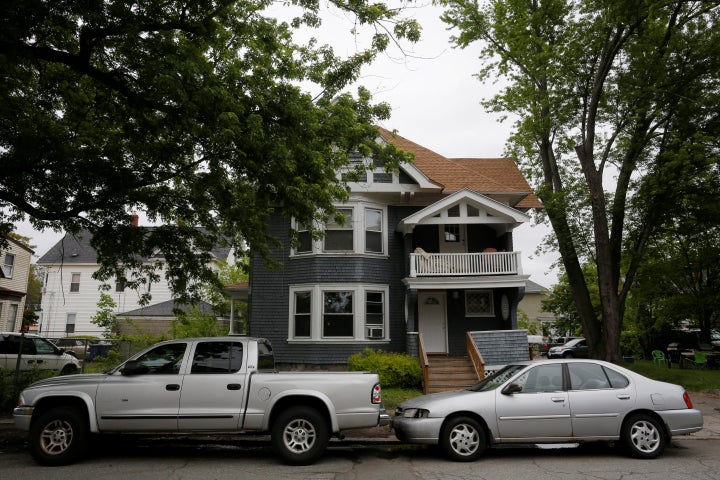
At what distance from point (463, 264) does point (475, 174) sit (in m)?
4.65

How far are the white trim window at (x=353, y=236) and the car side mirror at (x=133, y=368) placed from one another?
33.3 ft

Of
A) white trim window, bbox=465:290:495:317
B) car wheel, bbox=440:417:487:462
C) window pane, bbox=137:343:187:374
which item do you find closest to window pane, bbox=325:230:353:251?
white trim window, bbox=465:290:495:317

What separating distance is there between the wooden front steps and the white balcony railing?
2.78m

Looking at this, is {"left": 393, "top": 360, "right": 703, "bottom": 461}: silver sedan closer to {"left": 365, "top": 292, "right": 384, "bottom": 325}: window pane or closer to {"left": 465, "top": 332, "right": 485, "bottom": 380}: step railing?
{"left": 465, "top": 332, "right": 485, "bottom": 380}: step railing

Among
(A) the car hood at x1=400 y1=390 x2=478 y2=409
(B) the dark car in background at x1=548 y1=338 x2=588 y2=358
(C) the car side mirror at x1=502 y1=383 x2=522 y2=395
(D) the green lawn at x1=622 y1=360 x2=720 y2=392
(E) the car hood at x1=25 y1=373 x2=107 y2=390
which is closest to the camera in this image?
(E) the car hood at x1=25 y1=373 x2=107 y2=390

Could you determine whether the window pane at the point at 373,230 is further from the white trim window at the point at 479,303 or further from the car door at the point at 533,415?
the car door at the point at 533,415

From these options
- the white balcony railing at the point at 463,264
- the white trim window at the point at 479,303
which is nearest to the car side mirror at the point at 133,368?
the white balcony railing at the point at 463,264

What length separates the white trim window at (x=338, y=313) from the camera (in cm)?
1711

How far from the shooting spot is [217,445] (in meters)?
8.80

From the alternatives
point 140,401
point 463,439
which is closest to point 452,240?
point 463,439

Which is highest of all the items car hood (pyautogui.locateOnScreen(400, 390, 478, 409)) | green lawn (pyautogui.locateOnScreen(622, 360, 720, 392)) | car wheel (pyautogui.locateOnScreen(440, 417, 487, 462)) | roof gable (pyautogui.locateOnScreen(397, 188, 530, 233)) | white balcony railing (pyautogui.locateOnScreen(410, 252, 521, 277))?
roof gable (pyautogui.locateOnScreen(397, 188, 530, 233))

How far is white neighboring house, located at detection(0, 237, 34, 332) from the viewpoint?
91.8 ft

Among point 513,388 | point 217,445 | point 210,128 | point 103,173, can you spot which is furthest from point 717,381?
point 103,173

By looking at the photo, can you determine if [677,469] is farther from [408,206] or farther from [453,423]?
[408,206]
